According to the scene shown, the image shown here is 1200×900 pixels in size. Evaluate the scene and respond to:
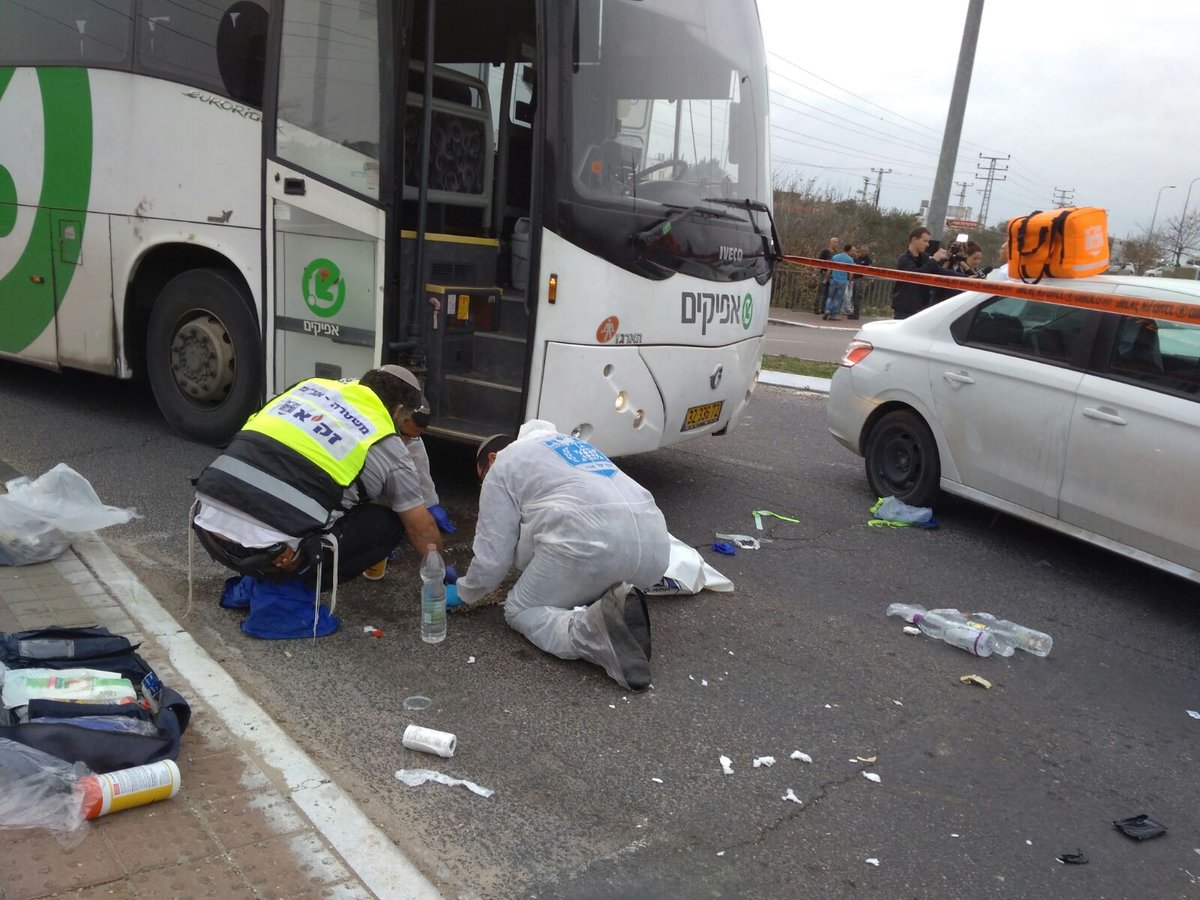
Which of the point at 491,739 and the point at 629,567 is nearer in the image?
the point at 491,739

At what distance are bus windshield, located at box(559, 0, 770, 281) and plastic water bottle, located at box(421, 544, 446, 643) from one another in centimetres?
198

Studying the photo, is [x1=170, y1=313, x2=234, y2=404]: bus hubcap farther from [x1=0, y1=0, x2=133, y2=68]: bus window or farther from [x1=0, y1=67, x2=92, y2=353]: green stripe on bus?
[x1=0, y1=0, x2=133, y2=68]: bus window

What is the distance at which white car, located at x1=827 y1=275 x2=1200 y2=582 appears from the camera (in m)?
5.20

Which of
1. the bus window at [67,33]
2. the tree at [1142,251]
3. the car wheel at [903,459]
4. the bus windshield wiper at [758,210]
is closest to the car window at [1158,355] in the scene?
the car wheel at [903,459]

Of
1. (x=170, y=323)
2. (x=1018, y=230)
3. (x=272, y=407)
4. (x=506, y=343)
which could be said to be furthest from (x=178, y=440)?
(x=1018, y=230)

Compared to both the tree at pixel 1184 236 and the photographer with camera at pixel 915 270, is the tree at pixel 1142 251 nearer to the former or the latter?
the tree at pixel 1184 236

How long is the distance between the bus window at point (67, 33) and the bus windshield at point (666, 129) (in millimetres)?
3343

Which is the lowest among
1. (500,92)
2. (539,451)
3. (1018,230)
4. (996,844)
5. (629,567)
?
(996,844)

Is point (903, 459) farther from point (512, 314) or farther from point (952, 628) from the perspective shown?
point (512, 314)

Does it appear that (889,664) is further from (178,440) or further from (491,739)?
(178,440)

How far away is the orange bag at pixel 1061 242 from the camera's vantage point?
5.77 metres

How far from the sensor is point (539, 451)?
4359mm

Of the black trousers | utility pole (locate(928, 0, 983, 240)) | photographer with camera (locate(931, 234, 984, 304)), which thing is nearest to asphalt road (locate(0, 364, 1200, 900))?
the black trousers

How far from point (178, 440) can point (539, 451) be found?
12.7 ft
